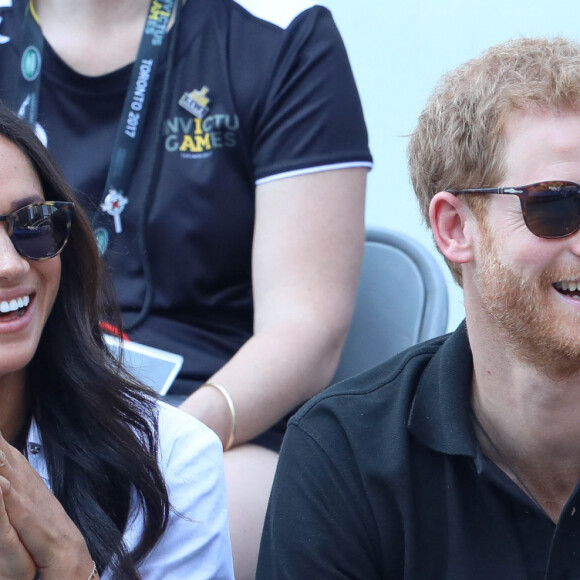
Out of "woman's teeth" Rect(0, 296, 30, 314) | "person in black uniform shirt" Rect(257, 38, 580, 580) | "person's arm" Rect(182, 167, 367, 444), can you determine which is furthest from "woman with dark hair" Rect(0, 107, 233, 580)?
"person's arm" Rect(182, 167, 367, 444)

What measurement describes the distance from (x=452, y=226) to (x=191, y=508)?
69 centimetres

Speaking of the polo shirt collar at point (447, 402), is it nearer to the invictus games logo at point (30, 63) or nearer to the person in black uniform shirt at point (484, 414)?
the person in black uniform shirt at point (484, 414)

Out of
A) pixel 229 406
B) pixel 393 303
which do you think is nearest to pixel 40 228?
pixel 229 406

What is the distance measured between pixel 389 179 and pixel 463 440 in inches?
74.2

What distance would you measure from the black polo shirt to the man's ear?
0.66 ft

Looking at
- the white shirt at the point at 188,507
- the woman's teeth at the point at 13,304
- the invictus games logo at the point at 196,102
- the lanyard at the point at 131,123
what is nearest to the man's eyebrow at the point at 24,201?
the woman's teeth at the point at 13,304

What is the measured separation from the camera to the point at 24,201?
6.19 feet

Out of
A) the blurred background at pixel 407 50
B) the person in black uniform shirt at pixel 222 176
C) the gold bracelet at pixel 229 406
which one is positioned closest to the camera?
the gold bracelet at pixel 229 406

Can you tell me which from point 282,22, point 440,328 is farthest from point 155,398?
point 282,22

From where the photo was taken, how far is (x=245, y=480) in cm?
224

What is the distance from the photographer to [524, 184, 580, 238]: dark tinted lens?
1716 mm

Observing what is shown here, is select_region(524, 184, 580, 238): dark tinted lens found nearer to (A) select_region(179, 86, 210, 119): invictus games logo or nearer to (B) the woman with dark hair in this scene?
(B) the woman with dark hair

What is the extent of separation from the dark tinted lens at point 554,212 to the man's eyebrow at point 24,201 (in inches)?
33.3

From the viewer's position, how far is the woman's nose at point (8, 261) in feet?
5.97
